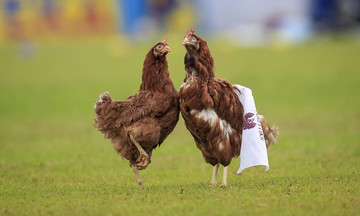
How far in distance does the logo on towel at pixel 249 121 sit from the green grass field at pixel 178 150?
0.73 meters

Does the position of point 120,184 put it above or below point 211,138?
below

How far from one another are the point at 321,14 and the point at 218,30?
21.9 ft

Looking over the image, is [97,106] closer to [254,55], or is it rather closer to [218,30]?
[254,55]

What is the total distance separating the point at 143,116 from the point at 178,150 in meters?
3.76

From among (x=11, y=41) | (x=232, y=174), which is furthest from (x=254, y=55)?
(x=232, y=174)

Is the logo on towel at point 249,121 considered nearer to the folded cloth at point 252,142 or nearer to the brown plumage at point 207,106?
the folded cloth at point 252,142

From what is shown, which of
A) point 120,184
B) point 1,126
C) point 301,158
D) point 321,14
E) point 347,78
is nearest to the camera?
point 120,184

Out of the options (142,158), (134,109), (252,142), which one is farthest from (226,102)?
(142,158)

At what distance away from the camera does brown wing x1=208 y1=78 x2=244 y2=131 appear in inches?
292

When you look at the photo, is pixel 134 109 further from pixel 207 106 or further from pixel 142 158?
pixel 207 106

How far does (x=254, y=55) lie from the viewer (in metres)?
27.3

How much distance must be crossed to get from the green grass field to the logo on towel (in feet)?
2.39

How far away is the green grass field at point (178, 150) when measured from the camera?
22.1 ft

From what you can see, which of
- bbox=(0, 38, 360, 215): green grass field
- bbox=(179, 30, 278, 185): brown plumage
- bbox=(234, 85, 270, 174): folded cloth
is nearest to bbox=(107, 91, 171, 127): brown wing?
bbox=(179, 30, 278, 185): brown plumage
